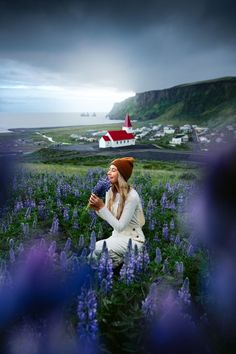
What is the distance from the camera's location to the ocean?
8.32 meters

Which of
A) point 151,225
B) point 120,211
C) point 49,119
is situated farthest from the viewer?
point 49,119

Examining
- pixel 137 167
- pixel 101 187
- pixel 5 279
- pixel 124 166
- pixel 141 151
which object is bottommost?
pixel 137 167

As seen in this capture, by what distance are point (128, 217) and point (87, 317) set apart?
4.04ft

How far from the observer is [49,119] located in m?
8.75

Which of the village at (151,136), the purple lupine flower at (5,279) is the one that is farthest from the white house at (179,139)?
the purple lupine flower at (5,279)

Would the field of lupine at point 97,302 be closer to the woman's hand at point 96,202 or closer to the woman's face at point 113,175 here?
the woman's hand at point 96,202

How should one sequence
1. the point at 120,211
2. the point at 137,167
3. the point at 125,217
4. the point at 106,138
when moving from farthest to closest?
the point at 137,167, the point at 106,138, the point at 120,211, the point at 125,217

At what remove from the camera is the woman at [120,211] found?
9.87 feet

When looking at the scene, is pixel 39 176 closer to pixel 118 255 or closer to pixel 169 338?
pixel 118 255

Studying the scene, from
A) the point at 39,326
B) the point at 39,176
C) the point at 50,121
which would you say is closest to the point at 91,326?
the point at 39,326

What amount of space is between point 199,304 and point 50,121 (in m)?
6.86

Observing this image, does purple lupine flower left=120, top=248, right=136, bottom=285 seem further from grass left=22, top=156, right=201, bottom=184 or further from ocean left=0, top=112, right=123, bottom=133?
ocean left=0, top=112, right=123, bottom=133

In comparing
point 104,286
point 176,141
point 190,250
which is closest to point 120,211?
point 190,250

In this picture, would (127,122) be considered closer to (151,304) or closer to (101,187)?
(101,187)
